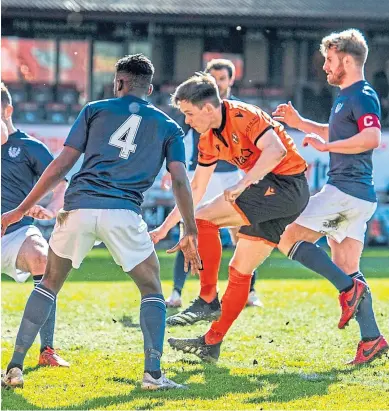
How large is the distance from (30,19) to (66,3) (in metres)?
0.99

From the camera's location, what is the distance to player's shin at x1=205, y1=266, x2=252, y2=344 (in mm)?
6883

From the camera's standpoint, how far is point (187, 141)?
37.4 ft

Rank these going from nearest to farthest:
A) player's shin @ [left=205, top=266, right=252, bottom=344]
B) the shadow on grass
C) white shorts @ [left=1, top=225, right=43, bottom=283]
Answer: the shadow on grass < player's shin @ [left=205, top=266, right=252, bottom=344] < white shorts @ [left=1, top=225, right=43, bottom=283]

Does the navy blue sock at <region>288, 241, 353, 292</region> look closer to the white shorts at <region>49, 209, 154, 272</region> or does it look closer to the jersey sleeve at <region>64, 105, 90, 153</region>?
the white shorts at <region>49, 209, 154, 272</region>

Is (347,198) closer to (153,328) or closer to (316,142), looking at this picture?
(316,142)

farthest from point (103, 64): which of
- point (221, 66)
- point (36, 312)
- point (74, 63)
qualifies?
point (36, 312)

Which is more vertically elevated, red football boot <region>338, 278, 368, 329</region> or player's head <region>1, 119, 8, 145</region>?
player's head <region>1, 119, 8, 145</region>

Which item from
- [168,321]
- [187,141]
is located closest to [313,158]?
[187,141]

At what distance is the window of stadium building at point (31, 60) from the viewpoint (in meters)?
24.3

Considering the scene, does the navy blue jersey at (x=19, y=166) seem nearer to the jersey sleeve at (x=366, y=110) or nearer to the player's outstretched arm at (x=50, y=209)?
the player's outstretched arm at (x=50, y=209)

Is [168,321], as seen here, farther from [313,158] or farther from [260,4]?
[260,4]

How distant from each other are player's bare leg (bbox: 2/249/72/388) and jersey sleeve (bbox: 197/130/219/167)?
1.33m

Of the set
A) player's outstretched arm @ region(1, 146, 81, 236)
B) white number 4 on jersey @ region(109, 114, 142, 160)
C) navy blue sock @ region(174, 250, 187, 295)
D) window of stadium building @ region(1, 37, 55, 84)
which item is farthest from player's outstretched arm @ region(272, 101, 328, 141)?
window of stadium building @ region(1, 37, 55, 84)

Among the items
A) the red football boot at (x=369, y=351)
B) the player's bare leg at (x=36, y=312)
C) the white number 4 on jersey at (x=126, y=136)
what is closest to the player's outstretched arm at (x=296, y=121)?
the red football boot at (x=369, y=351)
